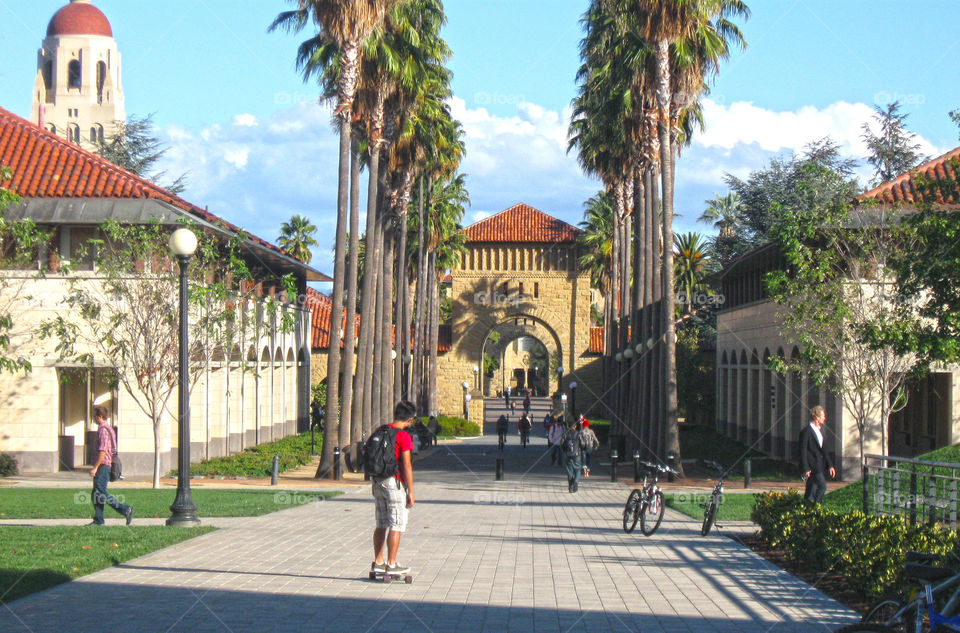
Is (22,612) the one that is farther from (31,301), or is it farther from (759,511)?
(31,301)

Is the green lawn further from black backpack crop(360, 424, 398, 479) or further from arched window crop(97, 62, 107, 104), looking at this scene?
arched window crop(97, 62, 107, 104)

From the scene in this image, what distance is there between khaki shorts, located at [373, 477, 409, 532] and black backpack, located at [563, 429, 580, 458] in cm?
1565

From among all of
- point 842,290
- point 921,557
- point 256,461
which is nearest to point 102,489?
point 921,557

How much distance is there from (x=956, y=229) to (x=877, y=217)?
920 cm

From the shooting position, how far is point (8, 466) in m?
29.9

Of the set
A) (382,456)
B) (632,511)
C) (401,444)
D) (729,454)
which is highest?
(401,444)

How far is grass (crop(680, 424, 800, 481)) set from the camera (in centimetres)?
3309

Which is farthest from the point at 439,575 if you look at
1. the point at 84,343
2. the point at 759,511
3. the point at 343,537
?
the point at 84,343

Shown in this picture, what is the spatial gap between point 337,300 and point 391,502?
19.6m

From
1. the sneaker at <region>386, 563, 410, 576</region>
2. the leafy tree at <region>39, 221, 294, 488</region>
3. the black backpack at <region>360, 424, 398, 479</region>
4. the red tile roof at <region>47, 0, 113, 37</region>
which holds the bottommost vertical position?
the sneaker at <region>386, 563, 410, 576</region>

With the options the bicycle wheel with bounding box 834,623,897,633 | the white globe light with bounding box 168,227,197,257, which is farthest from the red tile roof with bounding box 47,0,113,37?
the bicycle wheel with bounding box 834,623,897,633

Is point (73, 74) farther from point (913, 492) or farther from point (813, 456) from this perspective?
point (913, 492)

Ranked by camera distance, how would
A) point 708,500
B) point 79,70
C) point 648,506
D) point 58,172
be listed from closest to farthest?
point 648,506 → point 708,500 → point 58,172 → point 79,70

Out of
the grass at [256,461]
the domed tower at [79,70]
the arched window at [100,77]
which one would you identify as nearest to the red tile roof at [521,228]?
the grass at [256,461]
